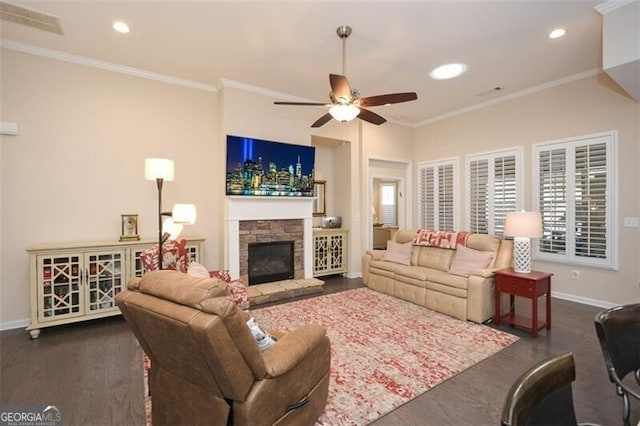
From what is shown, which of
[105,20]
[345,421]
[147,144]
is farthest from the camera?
[147,144]

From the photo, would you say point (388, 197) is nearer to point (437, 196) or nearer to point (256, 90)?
point (437, 196)

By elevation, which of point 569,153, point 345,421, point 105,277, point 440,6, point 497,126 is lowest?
point 345,421

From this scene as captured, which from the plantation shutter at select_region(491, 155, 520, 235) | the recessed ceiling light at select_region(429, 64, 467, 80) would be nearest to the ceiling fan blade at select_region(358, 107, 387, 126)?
the recessed ceiling light at select_region(429, 64, 467, 80)

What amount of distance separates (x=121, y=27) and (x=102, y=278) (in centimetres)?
280

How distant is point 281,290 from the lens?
452 centimetres

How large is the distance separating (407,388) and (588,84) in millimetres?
4842

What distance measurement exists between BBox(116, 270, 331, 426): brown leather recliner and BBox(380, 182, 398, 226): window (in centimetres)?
547

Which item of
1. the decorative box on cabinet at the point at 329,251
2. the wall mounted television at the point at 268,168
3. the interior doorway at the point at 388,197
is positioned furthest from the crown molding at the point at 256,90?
the decorative box on cabinet at the point at 329,251

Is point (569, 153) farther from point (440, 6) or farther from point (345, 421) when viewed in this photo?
point (345, 421)

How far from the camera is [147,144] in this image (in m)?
4.18

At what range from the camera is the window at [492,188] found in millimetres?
5039

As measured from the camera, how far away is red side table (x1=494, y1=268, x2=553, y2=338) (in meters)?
3.20

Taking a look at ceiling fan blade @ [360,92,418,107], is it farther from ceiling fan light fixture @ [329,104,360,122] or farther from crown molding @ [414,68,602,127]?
crown molding @ [414,68,602,127]

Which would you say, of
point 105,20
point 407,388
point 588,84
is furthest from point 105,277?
point 588,84
